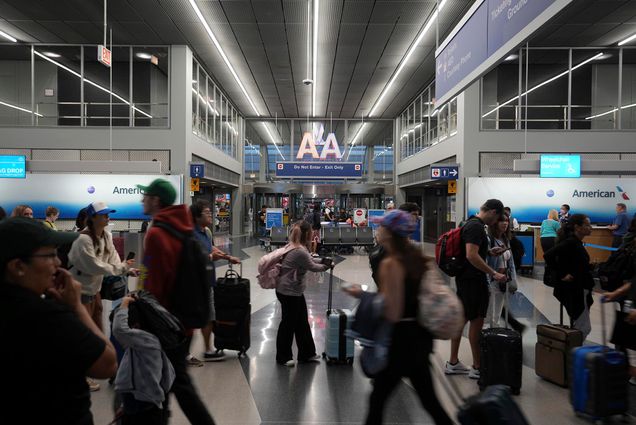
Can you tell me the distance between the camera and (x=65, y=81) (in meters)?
14.9

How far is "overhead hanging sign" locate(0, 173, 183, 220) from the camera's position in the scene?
14.0m

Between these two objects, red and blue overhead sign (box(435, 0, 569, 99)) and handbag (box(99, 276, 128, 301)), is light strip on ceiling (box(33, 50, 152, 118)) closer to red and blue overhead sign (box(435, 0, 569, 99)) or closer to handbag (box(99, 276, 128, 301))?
handbag (box(99, 276, 128, 301))

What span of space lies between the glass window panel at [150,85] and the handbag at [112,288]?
11017mm

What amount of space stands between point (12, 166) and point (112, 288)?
33.6 feet

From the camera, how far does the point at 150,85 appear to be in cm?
1488

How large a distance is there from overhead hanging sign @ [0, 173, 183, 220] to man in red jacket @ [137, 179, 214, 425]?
1154 cm

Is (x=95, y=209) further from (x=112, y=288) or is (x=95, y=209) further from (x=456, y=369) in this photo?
(x=456, y=369)

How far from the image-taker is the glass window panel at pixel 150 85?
47.3ft

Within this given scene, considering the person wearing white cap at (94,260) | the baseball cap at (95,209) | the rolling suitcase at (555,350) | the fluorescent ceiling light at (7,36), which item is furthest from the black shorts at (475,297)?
the fluorescent ceiling light at (7,36)

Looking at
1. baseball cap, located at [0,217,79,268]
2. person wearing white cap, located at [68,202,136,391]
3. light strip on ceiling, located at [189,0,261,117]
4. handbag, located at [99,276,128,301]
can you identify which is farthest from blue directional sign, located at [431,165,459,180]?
baseball cap, located at [0,217,79,268]

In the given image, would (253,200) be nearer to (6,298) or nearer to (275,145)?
(275,145)

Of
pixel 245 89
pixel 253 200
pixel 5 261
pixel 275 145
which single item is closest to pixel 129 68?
pixel 245 89

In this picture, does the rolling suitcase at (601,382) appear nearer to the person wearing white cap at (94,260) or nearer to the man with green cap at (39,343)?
the man with green cap at (39,343)

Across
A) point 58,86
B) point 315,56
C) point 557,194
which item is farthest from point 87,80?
point 557,194
